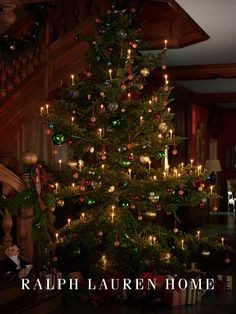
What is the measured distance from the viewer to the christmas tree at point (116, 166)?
6.03 meters

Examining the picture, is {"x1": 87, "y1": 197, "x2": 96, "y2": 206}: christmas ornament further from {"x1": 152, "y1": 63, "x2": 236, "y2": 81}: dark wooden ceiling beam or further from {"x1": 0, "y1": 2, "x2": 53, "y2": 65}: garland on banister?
{"x1": 152, "y1": 63, "x2": 236, "y2": 81}: dark wooden ceiling beam

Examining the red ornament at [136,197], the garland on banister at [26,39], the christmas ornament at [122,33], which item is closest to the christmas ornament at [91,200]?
the red ornament at [136,197]

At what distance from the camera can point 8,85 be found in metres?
6.77

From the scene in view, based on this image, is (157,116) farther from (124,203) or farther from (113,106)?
(124,203)

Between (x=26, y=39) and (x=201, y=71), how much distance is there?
16.1 feet

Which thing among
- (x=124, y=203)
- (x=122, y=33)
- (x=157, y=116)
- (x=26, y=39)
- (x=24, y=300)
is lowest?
(x=24, y=300)

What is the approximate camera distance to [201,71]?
11.0m

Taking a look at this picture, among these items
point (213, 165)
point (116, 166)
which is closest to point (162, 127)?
point (116, 166)

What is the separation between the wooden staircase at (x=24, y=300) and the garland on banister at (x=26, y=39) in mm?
2639

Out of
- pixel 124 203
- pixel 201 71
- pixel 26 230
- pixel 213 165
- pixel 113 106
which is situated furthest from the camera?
pixel 213 165

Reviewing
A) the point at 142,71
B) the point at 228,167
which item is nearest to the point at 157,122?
the point at 142,71

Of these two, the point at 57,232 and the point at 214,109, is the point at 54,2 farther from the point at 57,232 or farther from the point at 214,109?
the point at 214,109

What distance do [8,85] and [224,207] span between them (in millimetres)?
12396

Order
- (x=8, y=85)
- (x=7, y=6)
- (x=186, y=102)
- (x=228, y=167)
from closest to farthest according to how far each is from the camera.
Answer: (x=7, y=6) → (x=8, y=85) → (x=186, y=102) → (x=228, y=167)
